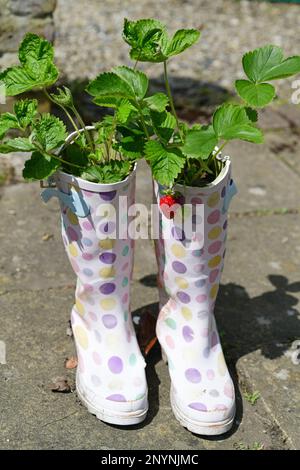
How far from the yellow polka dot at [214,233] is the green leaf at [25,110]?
53 cm

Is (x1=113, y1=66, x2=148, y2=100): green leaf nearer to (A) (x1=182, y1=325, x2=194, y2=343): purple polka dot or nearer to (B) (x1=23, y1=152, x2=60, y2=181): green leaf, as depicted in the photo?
(B) (x1=23, y1=152, x2=60, y2=181): green leaf

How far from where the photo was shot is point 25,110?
1.67 metres

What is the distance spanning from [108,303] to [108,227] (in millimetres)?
219

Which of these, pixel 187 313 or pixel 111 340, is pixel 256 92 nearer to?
pixel 187 313

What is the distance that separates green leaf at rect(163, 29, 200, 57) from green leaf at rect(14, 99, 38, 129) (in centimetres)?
34

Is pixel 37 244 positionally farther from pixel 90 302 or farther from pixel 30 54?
pixel 30 54

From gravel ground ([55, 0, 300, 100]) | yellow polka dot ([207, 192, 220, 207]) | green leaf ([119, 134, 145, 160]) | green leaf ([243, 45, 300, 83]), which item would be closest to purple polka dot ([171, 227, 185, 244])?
yellow polka dot ([207, 192, 220, 207])

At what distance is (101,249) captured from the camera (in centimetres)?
178

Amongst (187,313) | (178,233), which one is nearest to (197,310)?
(187,313)

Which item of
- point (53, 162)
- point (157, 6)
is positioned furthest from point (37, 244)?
point (157, 6)

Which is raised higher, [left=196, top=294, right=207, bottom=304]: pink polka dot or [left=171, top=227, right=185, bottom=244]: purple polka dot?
[left=171, top=227, right=185, bottom=244]: purple polka dot

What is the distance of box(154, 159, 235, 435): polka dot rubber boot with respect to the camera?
5.75 ft

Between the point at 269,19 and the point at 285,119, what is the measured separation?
79.1 inches

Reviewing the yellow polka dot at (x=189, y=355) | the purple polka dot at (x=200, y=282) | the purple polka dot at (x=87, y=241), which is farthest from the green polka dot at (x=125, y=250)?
the yellow polka dot at (x=189, y=355)
